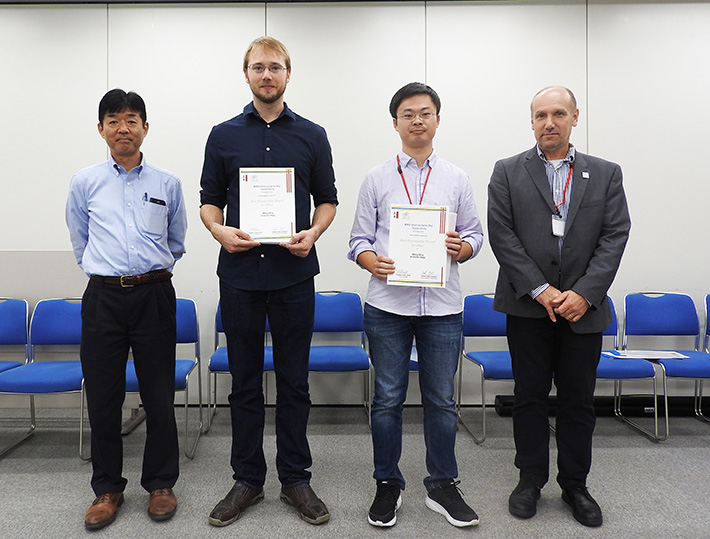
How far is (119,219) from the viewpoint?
2338 mm

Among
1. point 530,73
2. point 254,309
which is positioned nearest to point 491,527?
point 254,309

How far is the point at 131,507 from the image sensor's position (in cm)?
243

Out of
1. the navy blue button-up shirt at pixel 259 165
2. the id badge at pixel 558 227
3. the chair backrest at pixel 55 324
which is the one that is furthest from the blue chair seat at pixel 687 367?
the chair backrest at pixel 55 324

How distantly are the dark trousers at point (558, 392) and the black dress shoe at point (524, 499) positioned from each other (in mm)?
42

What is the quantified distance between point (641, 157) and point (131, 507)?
432cm

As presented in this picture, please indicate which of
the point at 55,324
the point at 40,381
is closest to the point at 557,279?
the point at 40,381

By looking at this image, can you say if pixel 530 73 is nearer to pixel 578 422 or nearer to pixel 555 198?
pixel 555 198

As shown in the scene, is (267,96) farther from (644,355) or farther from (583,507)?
(644,355)

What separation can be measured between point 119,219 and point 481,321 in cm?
262

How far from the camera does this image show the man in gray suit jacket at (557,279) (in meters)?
2.26

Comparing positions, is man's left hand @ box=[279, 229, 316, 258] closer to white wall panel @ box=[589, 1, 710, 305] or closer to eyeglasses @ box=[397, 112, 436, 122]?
eyeglasses @ box=[397, 112, 436, 122]

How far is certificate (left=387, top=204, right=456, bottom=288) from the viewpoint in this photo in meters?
2.19

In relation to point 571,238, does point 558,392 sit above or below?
below

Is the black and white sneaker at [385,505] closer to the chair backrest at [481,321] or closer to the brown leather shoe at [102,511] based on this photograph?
the brown leather shoe at [102,511]
